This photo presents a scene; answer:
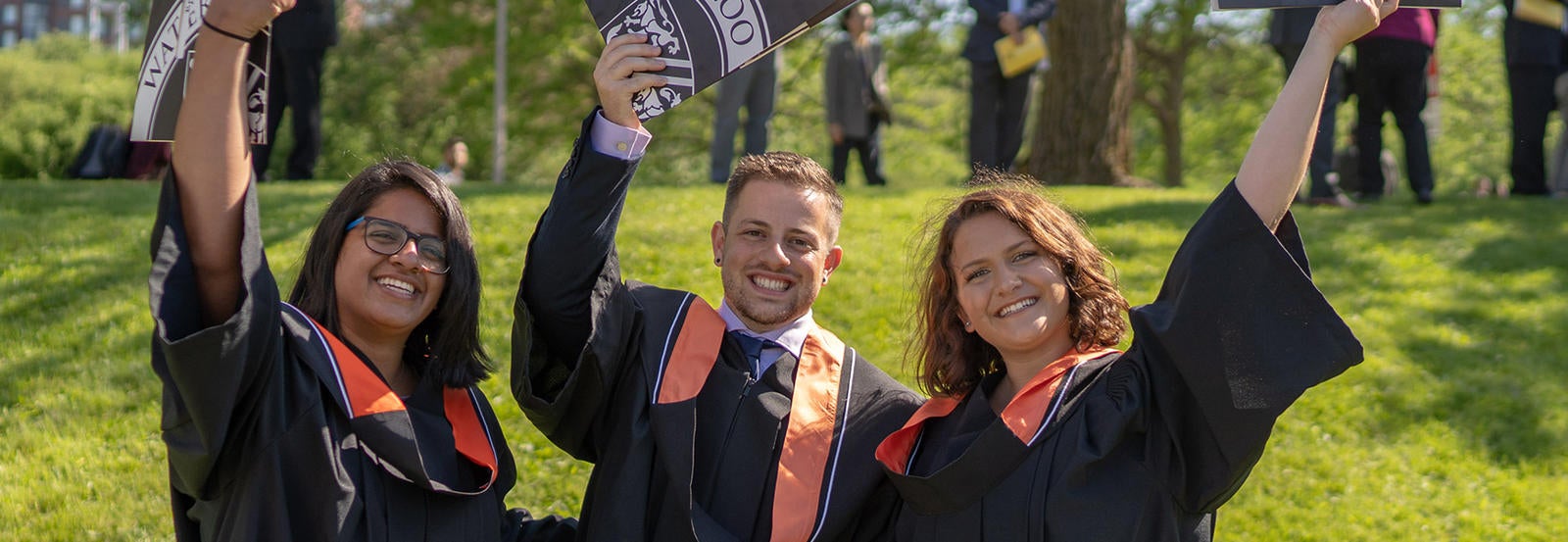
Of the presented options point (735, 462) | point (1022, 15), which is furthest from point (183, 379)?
point (1022, 15)

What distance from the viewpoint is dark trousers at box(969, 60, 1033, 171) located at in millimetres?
9711

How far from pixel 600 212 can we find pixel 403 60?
72.7 feet

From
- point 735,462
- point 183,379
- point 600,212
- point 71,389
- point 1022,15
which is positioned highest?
point 1022,15

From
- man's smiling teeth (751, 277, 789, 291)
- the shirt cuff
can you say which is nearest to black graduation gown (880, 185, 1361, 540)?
man's smiling teeth (751, 277, 789, 291)

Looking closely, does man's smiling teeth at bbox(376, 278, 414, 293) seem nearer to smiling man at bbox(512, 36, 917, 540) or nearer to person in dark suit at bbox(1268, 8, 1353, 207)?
smiling man at bbox(512, 36, 917, 540)

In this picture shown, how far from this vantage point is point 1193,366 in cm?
282

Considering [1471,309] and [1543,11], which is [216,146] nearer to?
[1471,309]

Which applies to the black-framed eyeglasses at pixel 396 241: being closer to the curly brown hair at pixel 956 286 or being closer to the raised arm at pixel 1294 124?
the curly brown hair at pixel 956 286

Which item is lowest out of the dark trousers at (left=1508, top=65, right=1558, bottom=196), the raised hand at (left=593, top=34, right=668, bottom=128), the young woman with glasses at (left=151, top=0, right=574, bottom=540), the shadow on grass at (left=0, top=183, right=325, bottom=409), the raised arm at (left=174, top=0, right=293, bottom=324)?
the shadow on grass at (left=0, top=183, right=325, bottom=409)

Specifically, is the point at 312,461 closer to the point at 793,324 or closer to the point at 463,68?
the point at 793,324

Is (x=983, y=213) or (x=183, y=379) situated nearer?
(x=183, y=379)

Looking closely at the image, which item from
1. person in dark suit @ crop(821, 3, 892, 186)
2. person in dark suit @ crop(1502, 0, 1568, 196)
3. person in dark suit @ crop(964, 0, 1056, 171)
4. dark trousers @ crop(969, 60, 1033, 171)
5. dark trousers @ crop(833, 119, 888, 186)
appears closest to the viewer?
person in dark suit @ crop(1502, 0, 1568, 196)

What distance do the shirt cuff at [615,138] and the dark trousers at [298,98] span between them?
665 cm

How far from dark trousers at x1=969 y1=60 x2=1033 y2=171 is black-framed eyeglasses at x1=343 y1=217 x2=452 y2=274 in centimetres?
678
